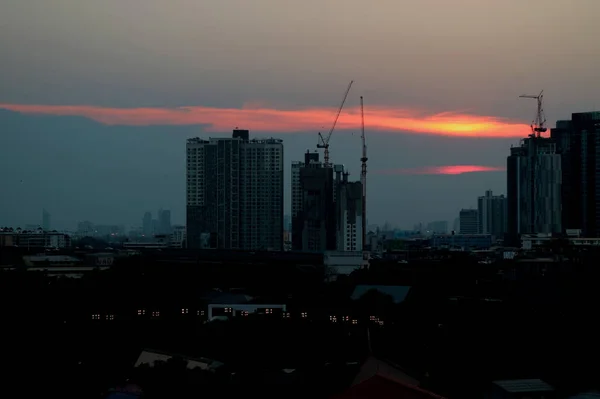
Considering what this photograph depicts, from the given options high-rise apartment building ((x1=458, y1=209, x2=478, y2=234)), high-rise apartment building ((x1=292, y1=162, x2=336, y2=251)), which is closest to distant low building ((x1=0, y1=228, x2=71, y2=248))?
high-rise apartment building ((x1=292, y1=162, x2=336, y2=251))

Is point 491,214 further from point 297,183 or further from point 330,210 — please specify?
point 330,210

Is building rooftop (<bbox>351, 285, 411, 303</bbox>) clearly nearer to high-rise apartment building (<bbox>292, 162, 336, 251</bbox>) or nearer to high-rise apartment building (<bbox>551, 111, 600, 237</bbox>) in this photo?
high-rise apartment building (<bbox>292, 162, 336, 251</bbox>)

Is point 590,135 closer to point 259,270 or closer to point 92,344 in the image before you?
point 259,270

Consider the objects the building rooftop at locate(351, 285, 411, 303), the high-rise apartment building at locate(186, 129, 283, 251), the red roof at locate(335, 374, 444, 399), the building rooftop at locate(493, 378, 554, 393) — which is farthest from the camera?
Result: the high-rise apartment building at locate(186, 129, 283, 251)

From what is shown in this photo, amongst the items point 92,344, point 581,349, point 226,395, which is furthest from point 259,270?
point 226,395

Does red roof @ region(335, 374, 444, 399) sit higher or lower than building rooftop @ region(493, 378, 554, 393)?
higher

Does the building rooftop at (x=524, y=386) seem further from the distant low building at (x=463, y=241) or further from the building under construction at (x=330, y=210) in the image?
the distant low building at (x=463, y=241)

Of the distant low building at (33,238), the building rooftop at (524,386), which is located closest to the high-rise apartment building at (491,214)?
the distant low building at (33,238)
